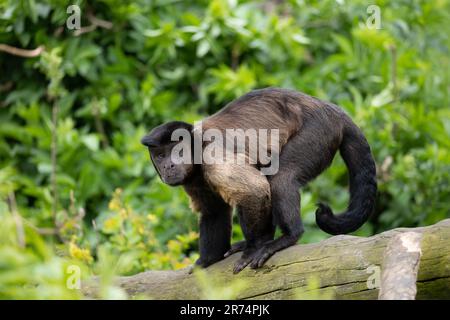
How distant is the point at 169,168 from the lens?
5383mm

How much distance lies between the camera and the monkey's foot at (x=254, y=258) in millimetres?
5090

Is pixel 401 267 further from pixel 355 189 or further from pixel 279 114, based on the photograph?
pixel 279 114

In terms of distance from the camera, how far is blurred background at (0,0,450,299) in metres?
8.59

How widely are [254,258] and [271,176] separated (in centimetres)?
61

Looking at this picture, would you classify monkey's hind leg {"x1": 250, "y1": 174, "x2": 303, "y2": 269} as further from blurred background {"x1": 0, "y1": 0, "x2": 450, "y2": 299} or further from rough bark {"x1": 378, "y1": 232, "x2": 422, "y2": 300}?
blurred background {"x1": 0, "y1": 0, "x2": 450, "y2": 299}

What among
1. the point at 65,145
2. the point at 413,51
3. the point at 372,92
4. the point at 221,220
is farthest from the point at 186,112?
the point at 221,220

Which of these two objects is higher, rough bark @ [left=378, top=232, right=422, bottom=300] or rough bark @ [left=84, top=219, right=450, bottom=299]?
rough bark @ [left=378, top=232, right=422, bottom=300]

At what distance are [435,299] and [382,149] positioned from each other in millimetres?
4778

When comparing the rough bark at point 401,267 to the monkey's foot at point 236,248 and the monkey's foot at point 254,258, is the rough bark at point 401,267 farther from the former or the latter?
the monkey's foot at point 236,248

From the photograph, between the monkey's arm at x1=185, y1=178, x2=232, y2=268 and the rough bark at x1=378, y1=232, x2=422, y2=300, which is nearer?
the rough bark at x1=378, y1=232, x2=422, y2=300

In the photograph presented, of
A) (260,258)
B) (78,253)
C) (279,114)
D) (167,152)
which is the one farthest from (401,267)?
(78,253)

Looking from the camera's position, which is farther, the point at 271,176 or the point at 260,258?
the point at 271,176

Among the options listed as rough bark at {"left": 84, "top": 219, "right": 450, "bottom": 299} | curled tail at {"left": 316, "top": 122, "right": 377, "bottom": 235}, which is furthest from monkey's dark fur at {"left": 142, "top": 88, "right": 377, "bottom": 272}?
rough bark at {"left": 84, "top": 219, "right": 450, "bottom": 299}

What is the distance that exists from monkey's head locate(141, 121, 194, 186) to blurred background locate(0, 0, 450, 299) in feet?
7.80
